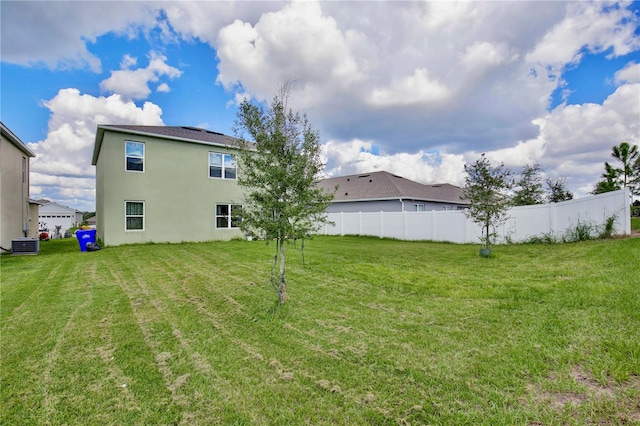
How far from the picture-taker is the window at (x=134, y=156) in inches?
539

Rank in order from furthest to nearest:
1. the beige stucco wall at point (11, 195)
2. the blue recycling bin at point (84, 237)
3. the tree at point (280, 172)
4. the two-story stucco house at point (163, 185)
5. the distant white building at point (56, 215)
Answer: the distant white building at point (56, 215) → the two-story stucco house at point (163, 185) → the beige stucco wall at point (11, 195) → the blue recycling bin at point (84, 237) → the tree at point (280, 172)

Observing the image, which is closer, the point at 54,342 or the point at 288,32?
the point at 54,342

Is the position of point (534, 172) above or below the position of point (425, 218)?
above

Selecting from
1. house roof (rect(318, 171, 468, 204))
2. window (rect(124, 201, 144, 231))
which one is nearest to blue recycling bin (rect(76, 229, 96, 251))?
window (rect(124, 201, 144, 231))

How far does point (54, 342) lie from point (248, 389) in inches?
112

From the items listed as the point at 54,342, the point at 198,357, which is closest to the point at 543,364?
the point at 198,357

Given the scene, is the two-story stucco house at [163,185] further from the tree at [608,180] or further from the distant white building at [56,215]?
the distant white building at [56,215]

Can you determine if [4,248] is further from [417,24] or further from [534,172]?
[534,172]

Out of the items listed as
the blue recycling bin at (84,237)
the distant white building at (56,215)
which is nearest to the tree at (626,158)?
the blue recycling bin at (84,237)

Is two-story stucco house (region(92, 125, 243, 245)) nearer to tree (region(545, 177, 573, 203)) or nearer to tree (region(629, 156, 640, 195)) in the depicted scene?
tree (region(545, 177, 573, 203))

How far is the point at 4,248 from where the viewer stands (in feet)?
41.5

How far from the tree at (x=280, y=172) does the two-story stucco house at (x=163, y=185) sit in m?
8.05

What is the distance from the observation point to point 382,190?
23.9 metres

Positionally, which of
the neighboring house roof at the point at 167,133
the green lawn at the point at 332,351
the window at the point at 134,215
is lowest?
the green lawn at the point at 332,351
